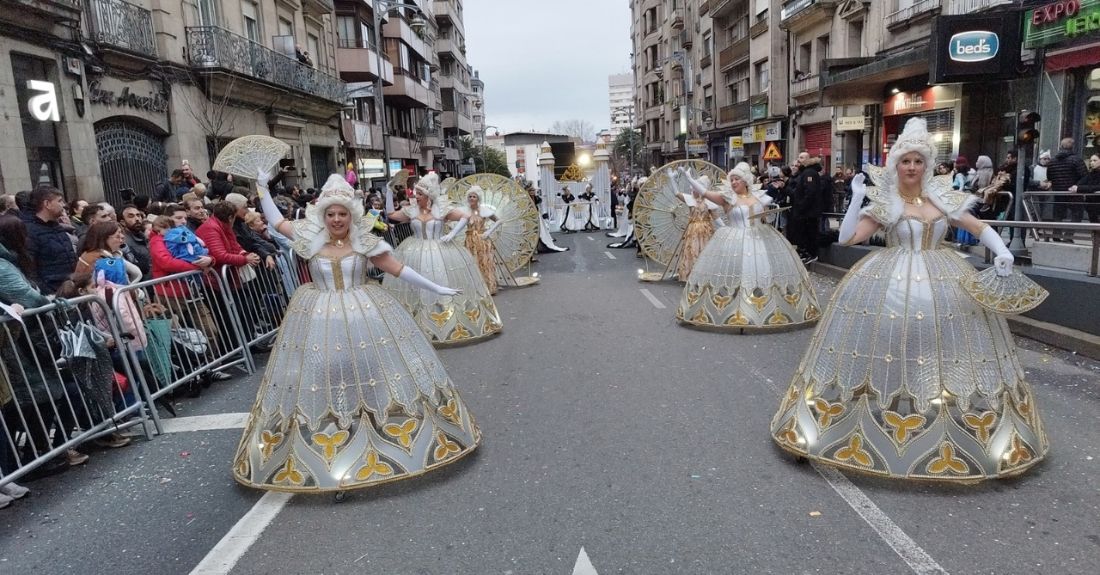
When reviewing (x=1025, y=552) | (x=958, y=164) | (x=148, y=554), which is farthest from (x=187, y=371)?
(x=958, y=164)

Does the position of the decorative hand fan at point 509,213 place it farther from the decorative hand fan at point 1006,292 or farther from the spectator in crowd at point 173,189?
the decorative hand fan at point 1006,292

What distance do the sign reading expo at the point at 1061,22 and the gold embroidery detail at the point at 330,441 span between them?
49.7ft

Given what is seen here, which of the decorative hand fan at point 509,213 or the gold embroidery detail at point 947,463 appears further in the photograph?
the decorative hand fan at point 509,213

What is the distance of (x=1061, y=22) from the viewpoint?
13.8 metres

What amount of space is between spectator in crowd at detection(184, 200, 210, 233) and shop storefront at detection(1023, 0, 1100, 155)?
15.2 meters

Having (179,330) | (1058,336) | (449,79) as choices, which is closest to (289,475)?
(179,330)

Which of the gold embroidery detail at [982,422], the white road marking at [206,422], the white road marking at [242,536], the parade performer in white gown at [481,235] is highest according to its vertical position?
the parade performer in white gown at [481,235]

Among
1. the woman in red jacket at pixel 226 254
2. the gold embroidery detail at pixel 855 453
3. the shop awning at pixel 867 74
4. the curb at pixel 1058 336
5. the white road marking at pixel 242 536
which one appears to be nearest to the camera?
the white road marking at pixel 242 536

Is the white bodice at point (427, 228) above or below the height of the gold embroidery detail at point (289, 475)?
above

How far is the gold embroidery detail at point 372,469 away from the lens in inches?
165

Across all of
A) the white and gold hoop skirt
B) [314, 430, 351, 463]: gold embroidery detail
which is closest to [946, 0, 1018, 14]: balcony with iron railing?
the white and gold hoop skirt

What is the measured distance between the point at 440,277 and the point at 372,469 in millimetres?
4398

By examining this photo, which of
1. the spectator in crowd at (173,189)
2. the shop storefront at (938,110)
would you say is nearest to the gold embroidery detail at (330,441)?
the spectator in crowd at (173,189)

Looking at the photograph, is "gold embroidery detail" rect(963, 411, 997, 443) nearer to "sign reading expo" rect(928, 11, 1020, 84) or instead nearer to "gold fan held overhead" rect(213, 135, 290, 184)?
"gold fan held overhead" rect(213, 135, 290, 184)
